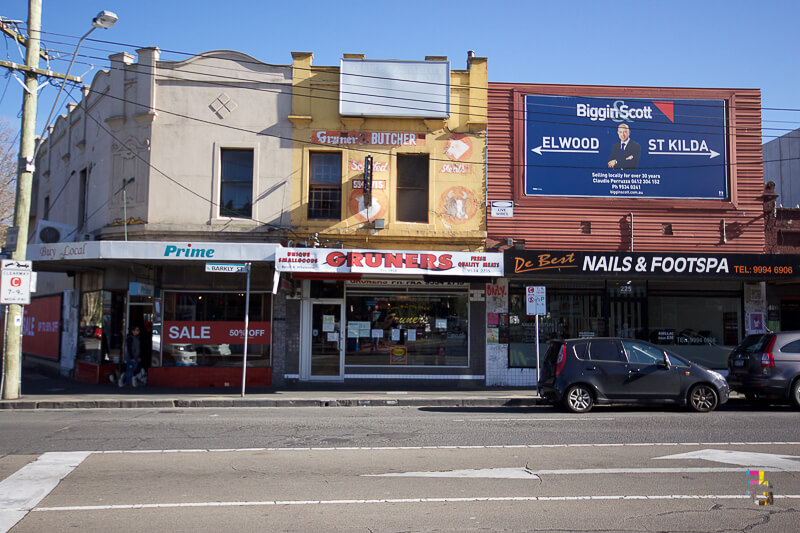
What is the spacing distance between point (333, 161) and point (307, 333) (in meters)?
4.90

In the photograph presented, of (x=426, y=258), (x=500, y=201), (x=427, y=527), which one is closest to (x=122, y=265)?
(x=426, y=258)

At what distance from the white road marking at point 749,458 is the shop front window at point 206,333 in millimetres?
12125

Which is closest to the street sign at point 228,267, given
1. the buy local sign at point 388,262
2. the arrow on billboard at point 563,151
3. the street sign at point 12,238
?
the buy local sign at point 388,262

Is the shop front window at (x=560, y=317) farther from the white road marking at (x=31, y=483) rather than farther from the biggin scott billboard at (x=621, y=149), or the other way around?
the white road marking at (x=31, y=483)

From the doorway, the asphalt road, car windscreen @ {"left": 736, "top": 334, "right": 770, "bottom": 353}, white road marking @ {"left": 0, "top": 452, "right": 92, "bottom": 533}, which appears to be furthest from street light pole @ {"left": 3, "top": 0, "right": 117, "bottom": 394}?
car windscreen @ {"left": 736, "top": 334, "right": 770, "bottom": 353}

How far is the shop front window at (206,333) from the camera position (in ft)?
59.8

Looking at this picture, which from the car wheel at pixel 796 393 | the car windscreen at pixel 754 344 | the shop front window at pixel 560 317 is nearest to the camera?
the car wheel at pixel 796 393

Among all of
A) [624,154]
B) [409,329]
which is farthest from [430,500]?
[624,154]

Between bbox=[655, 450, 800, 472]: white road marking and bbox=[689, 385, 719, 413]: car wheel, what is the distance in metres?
4.34

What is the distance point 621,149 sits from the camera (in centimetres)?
1909

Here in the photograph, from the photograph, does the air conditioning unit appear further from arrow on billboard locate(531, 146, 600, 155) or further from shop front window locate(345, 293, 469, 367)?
arrow on billboard locate(531, 146, 600, 155)

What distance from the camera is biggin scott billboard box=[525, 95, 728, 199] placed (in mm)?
19031

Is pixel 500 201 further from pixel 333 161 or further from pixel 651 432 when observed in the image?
pixel 651 432

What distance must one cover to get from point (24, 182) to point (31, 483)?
33.6 ft
